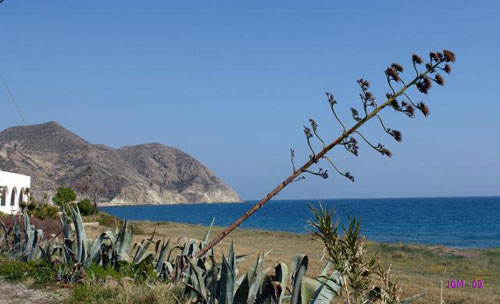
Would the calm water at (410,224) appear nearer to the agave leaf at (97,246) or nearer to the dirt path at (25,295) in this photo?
the agave leaf at (97,246)

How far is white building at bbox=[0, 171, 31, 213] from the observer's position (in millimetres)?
37812

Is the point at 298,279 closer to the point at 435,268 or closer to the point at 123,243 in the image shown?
the point at 123,243

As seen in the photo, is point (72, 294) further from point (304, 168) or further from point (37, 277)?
point (304, 168)

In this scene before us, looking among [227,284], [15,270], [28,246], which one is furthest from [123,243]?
[227,284]

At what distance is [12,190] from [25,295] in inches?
1425

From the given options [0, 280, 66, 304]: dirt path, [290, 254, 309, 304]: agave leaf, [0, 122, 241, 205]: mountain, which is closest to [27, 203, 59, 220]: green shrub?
[0, 280, 66, 304]: dirt path

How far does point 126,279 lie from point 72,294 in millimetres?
736

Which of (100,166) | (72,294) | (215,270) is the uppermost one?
(100,166)

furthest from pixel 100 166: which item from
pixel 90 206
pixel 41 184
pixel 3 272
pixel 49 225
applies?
pixel 3 272

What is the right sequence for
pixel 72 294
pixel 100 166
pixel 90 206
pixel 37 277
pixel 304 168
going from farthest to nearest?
pixel 100 166 < pixel 90 206 < pixel 37 277 < pixel 72 294 < pixel 304 168

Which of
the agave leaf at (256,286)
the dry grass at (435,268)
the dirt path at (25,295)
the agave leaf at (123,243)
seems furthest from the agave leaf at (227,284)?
the dry grass at (435,268)

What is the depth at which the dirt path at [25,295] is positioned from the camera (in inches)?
287

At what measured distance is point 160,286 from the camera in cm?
668

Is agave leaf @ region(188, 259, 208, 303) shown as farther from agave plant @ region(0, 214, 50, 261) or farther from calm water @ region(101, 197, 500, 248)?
agave plant @ region(0, 214, 50, 261)
